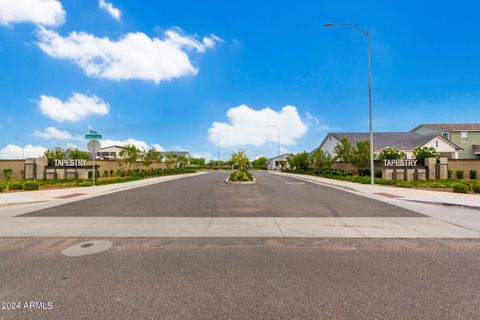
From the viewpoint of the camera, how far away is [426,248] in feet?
16.3

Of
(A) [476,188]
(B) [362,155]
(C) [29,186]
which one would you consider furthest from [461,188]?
(C) [29,186]

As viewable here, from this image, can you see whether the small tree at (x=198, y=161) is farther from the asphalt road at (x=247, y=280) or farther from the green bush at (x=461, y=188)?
the asphalt road at (x=247, y=280)

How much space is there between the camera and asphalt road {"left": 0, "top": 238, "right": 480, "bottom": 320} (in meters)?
2.84

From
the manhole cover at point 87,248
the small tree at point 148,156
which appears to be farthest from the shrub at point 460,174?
the small tree at point 148,156

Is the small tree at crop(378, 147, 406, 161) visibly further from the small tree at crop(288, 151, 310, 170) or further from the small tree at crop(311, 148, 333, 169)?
the small tree at crop(288, 151, 310, 170)

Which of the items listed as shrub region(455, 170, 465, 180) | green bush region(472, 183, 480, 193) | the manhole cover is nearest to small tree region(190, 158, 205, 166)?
shrub region(455, 170, 465, 180)

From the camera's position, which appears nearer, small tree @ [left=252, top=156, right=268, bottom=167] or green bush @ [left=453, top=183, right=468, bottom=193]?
green bush @ [left=453, top=183, right=468, bottom=193]

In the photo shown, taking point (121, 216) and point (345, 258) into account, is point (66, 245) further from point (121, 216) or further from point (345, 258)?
point (345, 258)

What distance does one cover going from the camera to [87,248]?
497cm

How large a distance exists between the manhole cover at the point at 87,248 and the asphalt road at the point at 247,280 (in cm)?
17

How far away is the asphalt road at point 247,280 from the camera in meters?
2.84

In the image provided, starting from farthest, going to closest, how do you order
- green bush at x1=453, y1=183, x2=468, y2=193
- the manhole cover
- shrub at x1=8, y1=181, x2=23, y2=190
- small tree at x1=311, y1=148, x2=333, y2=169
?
small tree at x1=311, y1=148, x2=333, y2=169, shrub at x1=8, y1=181, x2=23, y2=190, green bush at x1=453, y1=183, x2=468, y2=193, the manhole cover

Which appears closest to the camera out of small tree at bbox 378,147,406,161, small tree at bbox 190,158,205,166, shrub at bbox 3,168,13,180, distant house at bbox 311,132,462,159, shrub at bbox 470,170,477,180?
shrub at bbox 470,170,477,180

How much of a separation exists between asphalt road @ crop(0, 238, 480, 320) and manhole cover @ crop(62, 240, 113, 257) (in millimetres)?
173
